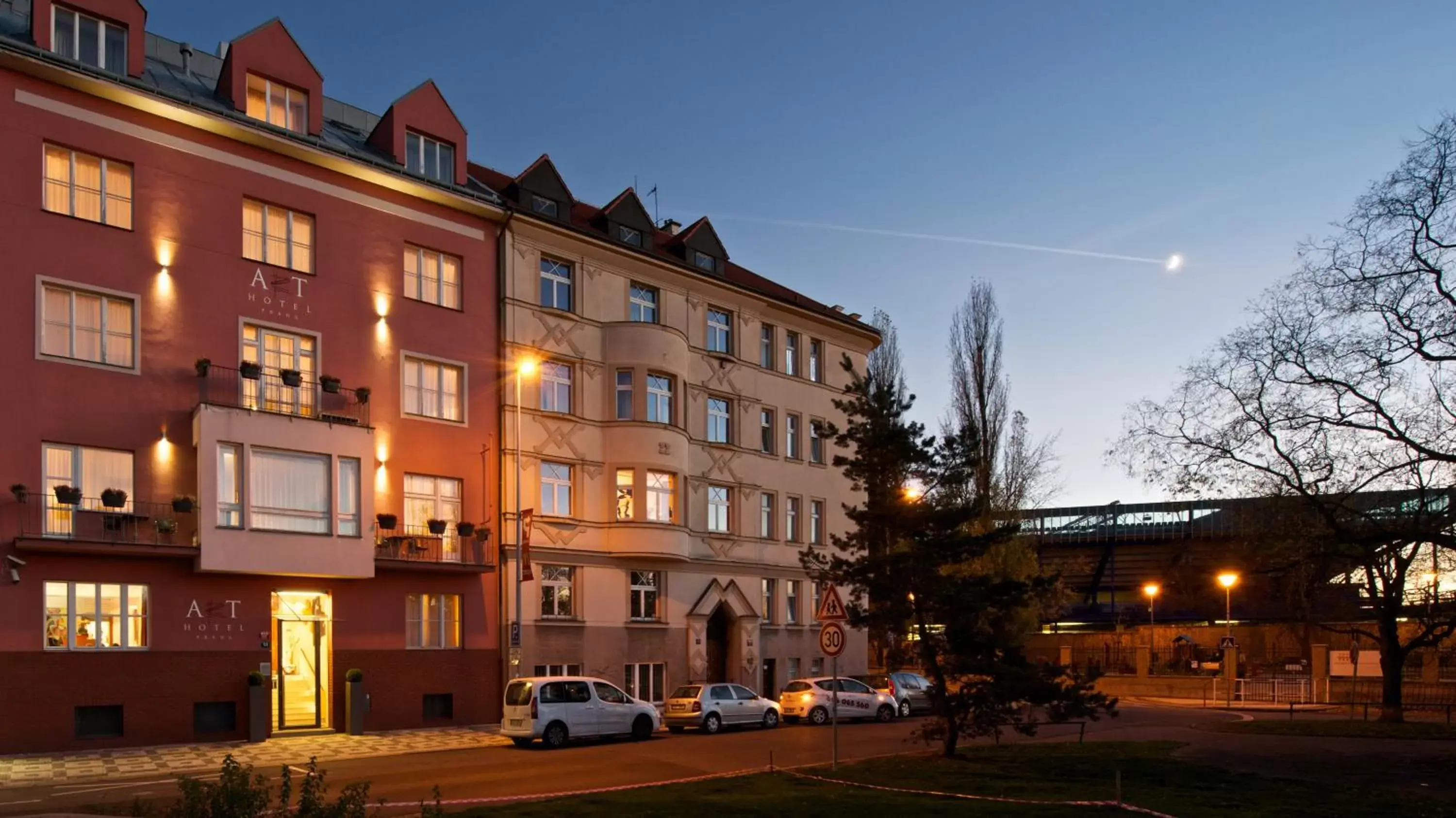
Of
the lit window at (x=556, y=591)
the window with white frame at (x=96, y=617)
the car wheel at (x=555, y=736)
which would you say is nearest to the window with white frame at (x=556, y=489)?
the lit window at (x=556, y=591)

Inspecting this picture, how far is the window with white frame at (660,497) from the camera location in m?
40.4

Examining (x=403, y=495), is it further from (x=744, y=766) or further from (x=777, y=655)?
(x=777, y=655)

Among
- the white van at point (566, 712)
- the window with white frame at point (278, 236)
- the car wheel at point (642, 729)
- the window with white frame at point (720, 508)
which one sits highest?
the window with white frame at point (278, 236)

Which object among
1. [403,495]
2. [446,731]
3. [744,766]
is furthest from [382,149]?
[744,766]

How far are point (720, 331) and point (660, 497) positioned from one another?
7.58 m

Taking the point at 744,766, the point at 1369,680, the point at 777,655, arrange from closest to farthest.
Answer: the point at 744,766
the point at 777,655
the point at 1369,680

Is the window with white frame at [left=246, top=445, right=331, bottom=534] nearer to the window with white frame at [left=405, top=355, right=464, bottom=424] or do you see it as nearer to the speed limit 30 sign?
the window with white frame at [left=405, top=355, right=464, bottom=424]

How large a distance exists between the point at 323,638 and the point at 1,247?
1157 centimetres

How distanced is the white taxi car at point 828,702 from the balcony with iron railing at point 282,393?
14.8 meters

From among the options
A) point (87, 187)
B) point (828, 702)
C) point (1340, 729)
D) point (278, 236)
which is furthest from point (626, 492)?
point (1340, 729)

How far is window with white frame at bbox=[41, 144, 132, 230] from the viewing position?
28.2m

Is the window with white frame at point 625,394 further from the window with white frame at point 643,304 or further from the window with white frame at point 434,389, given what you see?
the window with white frame at point 434,389

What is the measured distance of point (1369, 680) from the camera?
161 feet

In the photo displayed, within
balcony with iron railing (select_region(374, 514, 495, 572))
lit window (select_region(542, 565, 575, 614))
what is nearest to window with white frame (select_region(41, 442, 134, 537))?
balcony with iron railing (select_region(374, 514, 495, 572))
